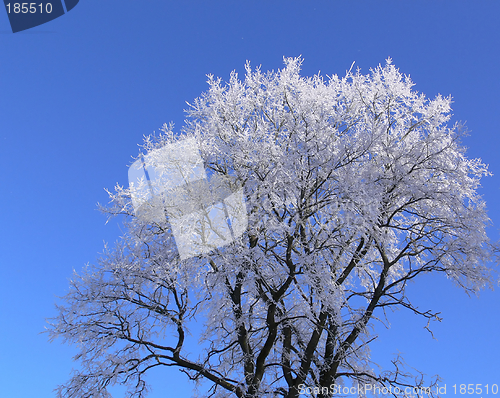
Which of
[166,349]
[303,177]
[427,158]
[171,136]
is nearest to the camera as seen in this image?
[303,177]

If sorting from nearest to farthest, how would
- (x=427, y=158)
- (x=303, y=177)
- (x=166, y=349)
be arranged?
(x=303, y=177) < (x=166, y=349) < (x=427, y=158)

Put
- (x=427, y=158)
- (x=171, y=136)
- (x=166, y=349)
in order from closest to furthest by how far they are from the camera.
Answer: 1. (x=166, y=349)
2. (x=427, y=158)
3. (x=171, y=136)

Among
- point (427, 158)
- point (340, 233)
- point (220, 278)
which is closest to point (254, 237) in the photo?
point (220, 278)

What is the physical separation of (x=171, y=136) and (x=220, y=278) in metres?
3.85

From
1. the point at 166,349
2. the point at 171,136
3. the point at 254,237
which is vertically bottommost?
the point at 166,349

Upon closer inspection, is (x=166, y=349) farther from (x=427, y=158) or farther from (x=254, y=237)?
(x=427, y=158)

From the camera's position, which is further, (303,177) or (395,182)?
(395,182)

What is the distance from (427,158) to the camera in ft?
30.2

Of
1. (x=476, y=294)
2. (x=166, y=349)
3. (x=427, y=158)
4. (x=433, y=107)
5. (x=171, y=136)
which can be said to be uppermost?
(x=433, y=107)

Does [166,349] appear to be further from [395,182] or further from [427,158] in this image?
[427,158]

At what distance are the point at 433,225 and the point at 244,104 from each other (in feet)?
18.6

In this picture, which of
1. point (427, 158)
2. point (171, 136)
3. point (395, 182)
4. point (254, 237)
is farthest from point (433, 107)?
point (171, 136)

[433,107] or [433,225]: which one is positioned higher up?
[433,107]

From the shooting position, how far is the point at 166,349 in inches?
341
